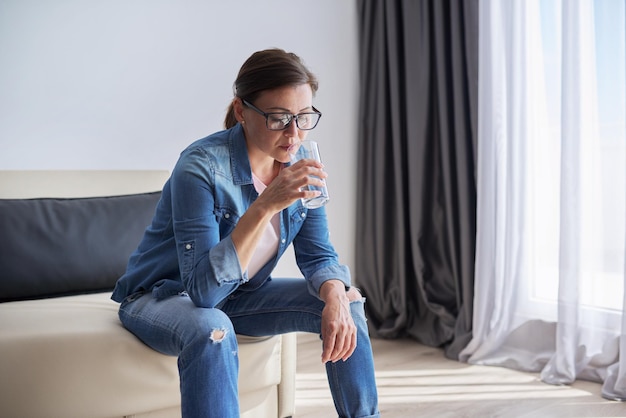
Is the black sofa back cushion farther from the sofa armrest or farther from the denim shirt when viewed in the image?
the sofa armrest

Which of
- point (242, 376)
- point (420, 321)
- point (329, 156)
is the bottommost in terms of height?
point (420, 321)

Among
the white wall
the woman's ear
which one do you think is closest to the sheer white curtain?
the white wall

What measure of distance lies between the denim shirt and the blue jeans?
44 millimetres

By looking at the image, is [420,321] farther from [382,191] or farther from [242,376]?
[242,376]

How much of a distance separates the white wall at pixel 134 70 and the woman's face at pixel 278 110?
1.32 m

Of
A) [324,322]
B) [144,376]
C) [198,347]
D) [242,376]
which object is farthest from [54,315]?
[324,322]

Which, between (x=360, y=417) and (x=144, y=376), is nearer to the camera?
(x=360, y=417)

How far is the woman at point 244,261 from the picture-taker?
1566 mm

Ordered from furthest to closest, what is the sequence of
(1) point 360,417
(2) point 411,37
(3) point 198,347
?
(2) point 411,37 < (1) point 360,417 < (3) point 198,347

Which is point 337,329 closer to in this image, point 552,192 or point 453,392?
point 453,392

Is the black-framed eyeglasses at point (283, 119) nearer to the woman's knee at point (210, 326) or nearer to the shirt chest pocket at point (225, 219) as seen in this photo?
the shirt chest pocket at point (225, 219)

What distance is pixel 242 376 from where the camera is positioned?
6.44 feet

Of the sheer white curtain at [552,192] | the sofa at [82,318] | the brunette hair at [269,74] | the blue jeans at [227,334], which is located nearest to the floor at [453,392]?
the sheer white curtain at [552,192]

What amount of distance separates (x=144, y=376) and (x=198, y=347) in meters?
0.37
